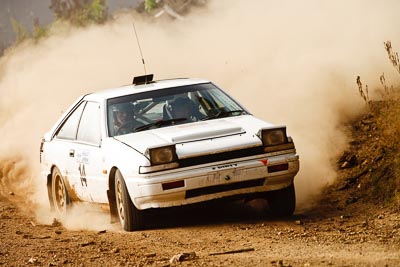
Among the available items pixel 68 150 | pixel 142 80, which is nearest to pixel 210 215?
pixel 68 150

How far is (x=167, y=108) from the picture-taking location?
1032cm

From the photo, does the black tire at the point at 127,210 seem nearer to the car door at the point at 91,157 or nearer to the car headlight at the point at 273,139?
the car door at the point at 91,157

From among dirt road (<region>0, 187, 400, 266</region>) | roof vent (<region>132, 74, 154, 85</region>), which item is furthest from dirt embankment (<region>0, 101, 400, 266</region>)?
roof vent (<region>132, 74, 154, 85</region>)

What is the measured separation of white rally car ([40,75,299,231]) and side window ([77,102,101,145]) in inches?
0.7

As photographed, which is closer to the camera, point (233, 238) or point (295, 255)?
point (295, 255)

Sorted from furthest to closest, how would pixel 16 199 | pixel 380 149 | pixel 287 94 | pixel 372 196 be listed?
1. pixel 287 94
2. pixel 16 199
3. pixel 380 149
4. pixel 372 196

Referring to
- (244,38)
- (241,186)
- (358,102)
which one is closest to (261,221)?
(241,186)

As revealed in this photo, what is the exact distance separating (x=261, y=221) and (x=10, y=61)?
56.7ft

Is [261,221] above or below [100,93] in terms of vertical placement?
below

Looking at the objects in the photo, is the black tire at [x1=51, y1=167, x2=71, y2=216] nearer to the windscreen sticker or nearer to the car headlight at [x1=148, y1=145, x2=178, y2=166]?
the windscreen sticker

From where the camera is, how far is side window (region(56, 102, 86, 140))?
1103 centimetres

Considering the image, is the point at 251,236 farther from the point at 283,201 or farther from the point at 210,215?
the point at 210,215

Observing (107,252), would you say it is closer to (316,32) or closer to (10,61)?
(316,32)

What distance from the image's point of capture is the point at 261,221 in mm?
9523
